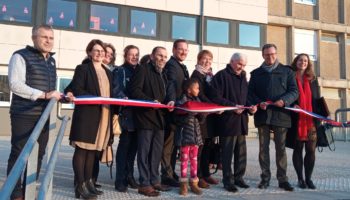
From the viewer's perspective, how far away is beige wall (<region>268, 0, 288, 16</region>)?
21.6 metres

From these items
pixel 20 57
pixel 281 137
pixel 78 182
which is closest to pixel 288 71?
pixel 281 137

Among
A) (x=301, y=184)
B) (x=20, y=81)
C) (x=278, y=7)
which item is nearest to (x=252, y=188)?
(x=301, y=184)

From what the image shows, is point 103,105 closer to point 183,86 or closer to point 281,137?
point 183,86

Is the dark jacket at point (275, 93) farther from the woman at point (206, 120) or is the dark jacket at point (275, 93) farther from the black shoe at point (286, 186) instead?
the black shoe at point (286, 186)

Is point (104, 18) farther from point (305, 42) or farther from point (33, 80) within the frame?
point (33, 80)

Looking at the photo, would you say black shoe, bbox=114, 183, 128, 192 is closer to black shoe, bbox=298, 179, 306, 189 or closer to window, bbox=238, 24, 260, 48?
black shoe, bbox=298, 179, 306, 189

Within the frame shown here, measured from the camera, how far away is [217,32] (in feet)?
63.1

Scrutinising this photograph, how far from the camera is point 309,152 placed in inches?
240

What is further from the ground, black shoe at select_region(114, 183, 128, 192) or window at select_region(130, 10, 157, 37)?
window at select_region(130, 10, 157, 37)

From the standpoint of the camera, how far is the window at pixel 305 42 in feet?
74.9

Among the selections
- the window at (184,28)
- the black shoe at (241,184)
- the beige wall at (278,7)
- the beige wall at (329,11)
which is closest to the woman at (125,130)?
the black shoe at (241,184)

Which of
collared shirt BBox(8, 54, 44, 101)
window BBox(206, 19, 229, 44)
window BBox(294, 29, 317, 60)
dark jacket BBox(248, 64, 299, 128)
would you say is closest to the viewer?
collared shirt BBox(8, 54, 44, 101)

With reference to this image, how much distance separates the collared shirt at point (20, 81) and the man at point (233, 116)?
275 centimetres

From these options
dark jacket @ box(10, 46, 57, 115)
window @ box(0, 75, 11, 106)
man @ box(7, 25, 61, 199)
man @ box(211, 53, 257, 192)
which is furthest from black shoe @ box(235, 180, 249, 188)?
window @ box(0, 75, 11, 106)
